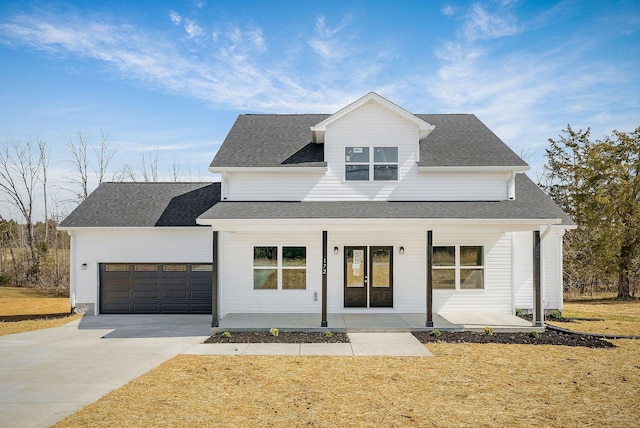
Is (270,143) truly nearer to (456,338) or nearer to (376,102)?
(376,102)

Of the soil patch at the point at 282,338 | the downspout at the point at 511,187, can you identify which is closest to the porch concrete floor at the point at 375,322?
the soil patch at the point at 282,338

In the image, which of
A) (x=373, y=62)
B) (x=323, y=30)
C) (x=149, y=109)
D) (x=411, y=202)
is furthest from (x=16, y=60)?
(x=411, y=202)

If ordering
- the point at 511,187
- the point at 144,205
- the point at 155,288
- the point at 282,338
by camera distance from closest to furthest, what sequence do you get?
1. the point at 282,338
2. the point at 511,187
3. the point at 155,288
4. the point at 144,205

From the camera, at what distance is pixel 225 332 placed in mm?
11891

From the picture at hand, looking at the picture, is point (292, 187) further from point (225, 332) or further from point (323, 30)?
point (323, 30)

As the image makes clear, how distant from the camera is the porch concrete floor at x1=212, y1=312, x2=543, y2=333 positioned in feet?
39.9

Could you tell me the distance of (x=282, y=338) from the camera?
11.5 meters

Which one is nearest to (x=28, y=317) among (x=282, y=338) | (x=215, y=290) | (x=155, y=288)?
(x=155, y=288)

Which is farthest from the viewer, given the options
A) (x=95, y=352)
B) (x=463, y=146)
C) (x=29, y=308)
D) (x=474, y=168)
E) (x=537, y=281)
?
(x=29, y=308)

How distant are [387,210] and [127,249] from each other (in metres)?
9.40

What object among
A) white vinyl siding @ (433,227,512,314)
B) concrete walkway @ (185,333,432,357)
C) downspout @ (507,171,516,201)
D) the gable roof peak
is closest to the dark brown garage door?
concrete walkway @ (185,333,432,357)

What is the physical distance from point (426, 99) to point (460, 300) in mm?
12248

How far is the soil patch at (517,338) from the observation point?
1123 centimetres

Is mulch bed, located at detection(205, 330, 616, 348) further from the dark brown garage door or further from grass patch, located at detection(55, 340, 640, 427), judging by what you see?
the dark brown garage door
